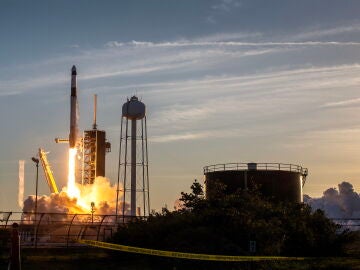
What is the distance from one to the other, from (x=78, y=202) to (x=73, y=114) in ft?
51.3

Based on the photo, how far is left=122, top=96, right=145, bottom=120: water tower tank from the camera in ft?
318

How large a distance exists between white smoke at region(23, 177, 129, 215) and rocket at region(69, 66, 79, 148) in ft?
34.1

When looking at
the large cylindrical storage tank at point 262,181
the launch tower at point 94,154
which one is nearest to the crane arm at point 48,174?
the launch tower at point 94,154

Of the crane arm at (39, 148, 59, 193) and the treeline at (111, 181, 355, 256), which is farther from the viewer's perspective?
the crane arm at (39, 148, 59, 193)

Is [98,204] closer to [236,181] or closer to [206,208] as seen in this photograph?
[236,181]

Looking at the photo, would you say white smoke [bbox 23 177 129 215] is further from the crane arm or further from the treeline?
the treeline

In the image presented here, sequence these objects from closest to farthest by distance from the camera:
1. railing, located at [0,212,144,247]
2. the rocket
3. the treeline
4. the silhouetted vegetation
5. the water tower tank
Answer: the treeline
the silhouetted vegetation
railing, located at [0,212,144,247]
the water tower tank
the rocket

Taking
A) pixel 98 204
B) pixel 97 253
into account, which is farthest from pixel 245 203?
pixel 98 204

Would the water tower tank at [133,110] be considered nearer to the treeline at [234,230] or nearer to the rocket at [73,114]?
the rocket at [73,114]

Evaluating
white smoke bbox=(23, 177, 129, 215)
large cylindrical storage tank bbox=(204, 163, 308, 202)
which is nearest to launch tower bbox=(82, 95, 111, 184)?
white smoke bbox=(23, 177, 129, 215)

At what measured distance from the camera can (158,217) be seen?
44875 mm

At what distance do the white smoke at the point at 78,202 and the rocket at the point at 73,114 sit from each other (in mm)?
10401

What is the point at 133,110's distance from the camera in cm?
9712

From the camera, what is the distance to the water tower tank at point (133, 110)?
97.1 m
